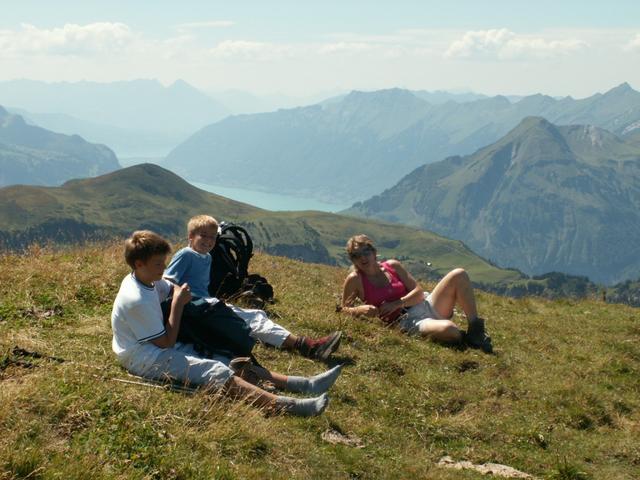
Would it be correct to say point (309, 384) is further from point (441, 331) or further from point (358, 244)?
point (441, 331)

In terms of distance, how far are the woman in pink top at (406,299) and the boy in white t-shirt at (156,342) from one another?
5.11 m

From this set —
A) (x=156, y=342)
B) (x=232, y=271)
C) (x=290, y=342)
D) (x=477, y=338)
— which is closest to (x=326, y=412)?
(x=290, y=342)

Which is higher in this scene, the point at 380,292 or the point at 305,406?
the point at 380,292

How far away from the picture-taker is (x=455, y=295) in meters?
13.7

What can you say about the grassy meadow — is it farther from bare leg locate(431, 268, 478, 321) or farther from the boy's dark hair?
the boy's dark hair

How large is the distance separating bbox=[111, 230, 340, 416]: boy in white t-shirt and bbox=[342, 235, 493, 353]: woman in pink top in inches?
201

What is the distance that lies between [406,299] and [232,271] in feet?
12.1

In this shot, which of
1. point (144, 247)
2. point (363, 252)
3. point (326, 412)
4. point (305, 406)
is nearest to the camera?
point (144, 247)

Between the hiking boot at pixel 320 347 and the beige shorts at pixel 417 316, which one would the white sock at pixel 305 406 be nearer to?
the hiking boot at pixel 320 347

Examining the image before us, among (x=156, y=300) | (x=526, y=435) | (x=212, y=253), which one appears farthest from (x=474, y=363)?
(x=156, y=300)

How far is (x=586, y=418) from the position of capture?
10.2m

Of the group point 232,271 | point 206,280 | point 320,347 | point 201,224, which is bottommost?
point 320,347

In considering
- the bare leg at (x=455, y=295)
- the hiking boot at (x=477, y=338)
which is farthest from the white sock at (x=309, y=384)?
the bare leg at (x=455, y=295)

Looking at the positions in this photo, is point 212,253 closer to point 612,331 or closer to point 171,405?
point 171,405
